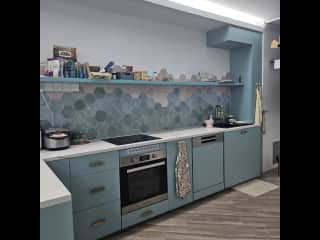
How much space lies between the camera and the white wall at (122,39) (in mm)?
2311

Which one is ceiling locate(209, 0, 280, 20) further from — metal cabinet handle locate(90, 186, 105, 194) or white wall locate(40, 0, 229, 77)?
metal cabinet handle locate(90, 186, 105, 194)

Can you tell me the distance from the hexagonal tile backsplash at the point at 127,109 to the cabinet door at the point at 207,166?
604mm

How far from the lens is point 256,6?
120 inches

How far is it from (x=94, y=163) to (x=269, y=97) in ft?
9.90

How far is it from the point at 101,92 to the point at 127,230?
1454 mm

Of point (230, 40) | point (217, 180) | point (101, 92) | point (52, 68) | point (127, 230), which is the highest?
point (230, 40)

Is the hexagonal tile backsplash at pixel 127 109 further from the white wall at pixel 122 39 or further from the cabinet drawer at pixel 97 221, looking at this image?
the cabinet drawer at pixel 97 221

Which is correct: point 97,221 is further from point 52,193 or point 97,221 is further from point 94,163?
point 52,193

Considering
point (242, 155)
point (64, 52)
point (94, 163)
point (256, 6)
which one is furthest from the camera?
point (242, 155)

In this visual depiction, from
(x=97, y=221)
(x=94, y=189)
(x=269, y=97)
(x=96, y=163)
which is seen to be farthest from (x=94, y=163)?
(x=269, y=97)

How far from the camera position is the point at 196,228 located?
7.55 feet

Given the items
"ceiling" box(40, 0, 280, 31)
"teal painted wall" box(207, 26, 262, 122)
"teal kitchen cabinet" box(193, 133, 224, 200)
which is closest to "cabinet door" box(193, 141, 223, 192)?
"teal kitchen cabinet" box(193, 133, 224, 200)
